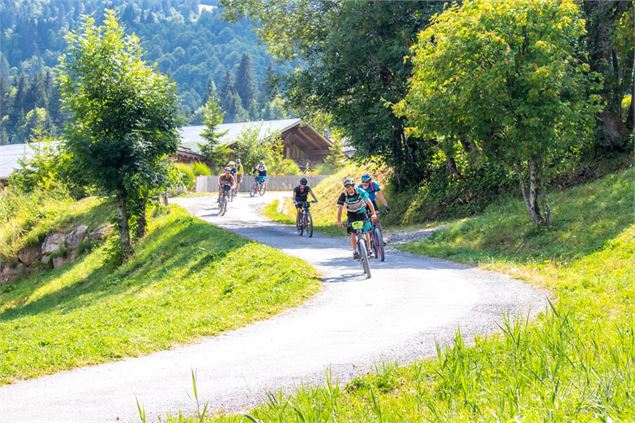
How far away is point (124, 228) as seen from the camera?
27.6 meters

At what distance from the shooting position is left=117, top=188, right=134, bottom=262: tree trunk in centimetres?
A: 2733

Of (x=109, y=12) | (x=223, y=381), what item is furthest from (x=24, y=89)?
(x=223, y=381)

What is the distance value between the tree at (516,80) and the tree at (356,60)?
654 cm

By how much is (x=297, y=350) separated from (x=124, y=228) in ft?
65.4

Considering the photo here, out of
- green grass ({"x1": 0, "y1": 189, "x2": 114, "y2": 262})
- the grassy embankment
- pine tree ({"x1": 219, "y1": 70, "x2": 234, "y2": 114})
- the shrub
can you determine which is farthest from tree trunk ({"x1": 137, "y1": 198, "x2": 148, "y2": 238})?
pine tree ({"x1": 219, "y1": 70, "x2": 234, "y2": 114})

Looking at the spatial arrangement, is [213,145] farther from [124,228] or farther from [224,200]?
[124,228]

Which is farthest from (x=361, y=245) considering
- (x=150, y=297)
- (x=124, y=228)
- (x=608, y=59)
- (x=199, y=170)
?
(x=199, y=170)

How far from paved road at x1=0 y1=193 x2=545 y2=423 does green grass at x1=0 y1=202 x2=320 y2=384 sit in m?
0.56

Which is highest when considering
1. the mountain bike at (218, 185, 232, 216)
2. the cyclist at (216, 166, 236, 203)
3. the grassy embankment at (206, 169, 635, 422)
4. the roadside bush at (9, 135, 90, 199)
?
the roadside bush at (9, 135, 90, 199)

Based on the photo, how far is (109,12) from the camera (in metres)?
25.8

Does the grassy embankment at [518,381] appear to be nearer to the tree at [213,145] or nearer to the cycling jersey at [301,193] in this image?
the cycling jersey at [301,193]

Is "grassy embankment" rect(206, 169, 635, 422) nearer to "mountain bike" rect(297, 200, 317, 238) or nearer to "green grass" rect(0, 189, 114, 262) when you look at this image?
"mountain bike" rect(297, 200, 317, 238)

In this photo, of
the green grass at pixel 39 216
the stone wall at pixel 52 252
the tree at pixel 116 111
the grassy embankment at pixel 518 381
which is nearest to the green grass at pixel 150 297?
the stone wall at pixel 52 252

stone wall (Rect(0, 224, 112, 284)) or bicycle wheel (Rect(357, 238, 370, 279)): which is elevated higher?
bicycle wheel (Rect(357, 238, 370, 279))
